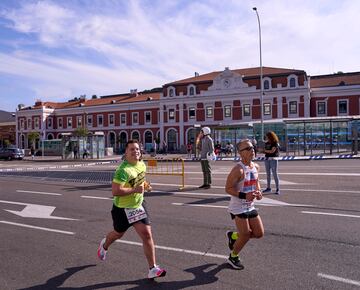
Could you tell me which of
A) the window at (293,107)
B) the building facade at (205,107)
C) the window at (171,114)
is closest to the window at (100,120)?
the building facade at (205,107)

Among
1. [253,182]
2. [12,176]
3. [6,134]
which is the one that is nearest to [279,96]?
[12,176]

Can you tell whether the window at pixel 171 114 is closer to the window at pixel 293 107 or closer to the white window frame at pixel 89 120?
the white window frame at pixel 89 120

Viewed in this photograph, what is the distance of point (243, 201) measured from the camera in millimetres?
4902

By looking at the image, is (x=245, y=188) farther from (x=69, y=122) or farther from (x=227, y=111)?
(x=69, y=122)

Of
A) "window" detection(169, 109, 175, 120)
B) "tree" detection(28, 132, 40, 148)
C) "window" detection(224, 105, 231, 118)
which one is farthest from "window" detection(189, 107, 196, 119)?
"tree" detection(28, 132, 40, 148)

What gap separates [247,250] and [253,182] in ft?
4.28

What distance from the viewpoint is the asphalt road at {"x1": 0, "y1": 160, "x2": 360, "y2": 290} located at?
15.1ft

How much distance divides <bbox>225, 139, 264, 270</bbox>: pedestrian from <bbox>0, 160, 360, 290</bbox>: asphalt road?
1.20 feet

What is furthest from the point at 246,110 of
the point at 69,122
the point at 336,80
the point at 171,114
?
the point at 69,122

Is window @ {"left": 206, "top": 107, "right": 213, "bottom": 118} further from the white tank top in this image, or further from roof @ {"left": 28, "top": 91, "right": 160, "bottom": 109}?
the white tank top

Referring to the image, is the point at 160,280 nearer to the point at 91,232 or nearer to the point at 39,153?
the point at 91,232

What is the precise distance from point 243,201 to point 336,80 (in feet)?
180

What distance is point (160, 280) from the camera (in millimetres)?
4605

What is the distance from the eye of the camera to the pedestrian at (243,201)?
191 inches
